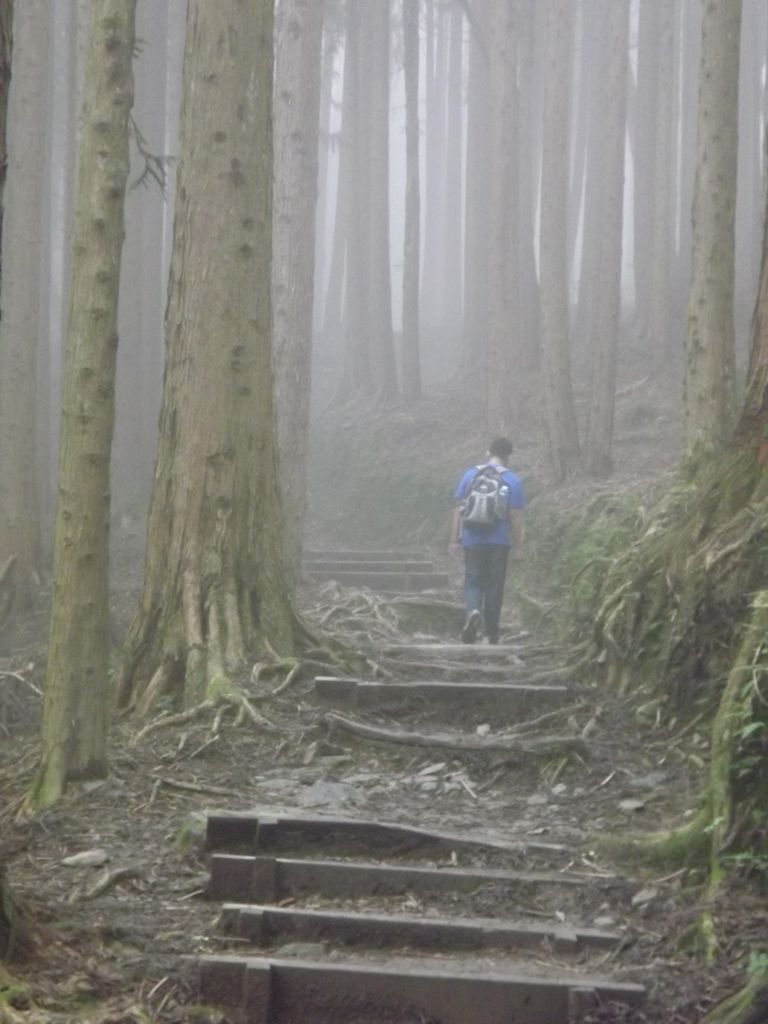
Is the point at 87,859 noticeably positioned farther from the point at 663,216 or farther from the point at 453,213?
the point at 453,213

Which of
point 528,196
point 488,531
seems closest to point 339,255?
point 528,196

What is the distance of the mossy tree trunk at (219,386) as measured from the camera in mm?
9812

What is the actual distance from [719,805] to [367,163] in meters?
25.3

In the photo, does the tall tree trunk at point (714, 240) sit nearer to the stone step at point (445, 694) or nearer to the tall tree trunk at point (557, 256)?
the stone step at point (445, 694)

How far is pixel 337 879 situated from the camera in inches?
250

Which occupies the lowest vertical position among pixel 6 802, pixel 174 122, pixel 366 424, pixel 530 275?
pixel 6 802

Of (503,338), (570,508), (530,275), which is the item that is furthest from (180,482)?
(530,275)

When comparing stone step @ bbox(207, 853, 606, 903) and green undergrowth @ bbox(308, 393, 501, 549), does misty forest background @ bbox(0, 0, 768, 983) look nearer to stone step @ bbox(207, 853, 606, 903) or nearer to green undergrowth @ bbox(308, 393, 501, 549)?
green undergrowth @ bbox(308, 393, 501, 549)

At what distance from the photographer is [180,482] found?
9930 millimetres

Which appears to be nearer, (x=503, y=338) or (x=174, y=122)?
(x=503, y=338)

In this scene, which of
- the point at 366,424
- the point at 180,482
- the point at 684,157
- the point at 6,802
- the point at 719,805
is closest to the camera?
the point at 719,805

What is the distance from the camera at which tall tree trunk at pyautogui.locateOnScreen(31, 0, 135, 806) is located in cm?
728

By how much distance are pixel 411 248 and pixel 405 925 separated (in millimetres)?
22124

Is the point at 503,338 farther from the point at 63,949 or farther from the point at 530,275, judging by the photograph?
the point at 63,949
